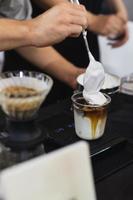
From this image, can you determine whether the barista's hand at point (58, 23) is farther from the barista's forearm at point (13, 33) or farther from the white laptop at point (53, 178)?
the white laptop at point (53, 178)

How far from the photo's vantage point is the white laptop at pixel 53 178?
0.49 metres

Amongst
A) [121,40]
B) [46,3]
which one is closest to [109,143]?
[46,3]

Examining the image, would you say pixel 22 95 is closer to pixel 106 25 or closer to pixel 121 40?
pixel 106 25

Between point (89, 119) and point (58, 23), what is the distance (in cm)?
29

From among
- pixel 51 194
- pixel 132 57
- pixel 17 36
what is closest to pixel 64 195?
pixel 51 194

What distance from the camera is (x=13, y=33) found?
989 mm

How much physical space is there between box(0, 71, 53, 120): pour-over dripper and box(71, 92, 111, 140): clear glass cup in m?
0.09

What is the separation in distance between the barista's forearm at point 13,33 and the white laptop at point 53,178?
0.52 m

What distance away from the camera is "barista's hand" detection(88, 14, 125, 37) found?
1525mm

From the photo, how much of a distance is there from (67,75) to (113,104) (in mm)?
262

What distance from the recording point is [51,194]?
0.53 meters

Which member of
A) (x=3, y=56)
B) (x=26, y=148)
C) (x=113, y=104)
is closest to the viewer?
(x=26, y=148)

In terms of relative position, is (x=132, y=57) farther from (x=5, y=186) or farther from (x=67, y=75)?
(x=5, y=186)

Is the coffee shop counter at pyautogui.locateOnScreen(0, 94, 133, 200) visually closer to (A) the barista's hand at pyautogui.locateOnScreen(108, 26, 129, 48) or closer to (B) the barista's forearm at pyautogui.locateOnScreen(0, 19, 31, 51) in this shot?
(B) the barista's forearm at pyautogui.locateOnScreen(0, 19, 31, 51)
